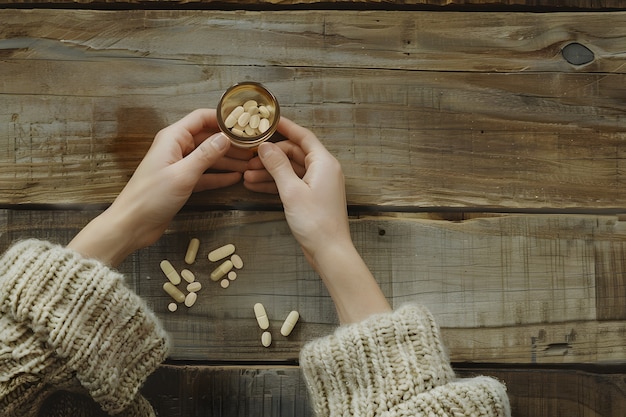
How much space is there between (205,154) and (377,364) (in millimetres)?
422

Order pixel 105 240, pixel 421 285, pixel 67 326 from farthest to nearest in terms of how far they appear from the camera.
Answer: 1. pixel 421 285
2. pixel 105 240
3. pixel 67 326

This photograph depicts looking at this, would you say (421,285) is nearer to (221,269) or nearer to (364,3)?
(221,269)

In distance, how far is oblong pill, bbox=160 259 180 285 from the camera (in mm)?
1114

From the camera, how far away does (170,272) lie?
1115 millimetres

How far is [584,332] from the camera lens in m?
1.13

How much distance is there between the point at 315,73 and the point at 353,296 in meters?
0.40

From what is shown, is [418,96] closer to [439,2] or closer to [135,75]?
[439,2]

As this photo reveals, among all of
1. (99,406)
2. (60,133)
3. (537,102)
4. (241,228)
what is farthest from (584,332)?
(60,133)

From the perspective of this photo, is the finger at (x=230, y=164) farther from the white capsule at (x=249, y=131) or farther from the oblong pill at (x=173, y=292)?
the oblong pill at (x=173, y=292)

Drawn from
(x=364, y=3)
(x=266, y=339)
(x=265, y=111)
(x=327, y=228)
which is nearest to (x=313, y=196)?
(x=327, y=228)

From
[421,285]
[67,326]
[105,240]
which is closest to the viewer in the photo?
[67,326]

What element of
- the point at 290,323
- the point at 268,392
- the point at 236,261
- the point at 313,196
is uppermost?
the point at 313,196

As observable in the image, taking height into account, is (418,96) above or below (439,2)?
below

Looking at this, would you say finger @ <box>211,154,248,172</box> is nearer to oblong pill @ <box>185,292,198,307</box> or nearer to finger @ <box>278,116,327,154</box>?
finger @ <box>278,116,327,154</box>
